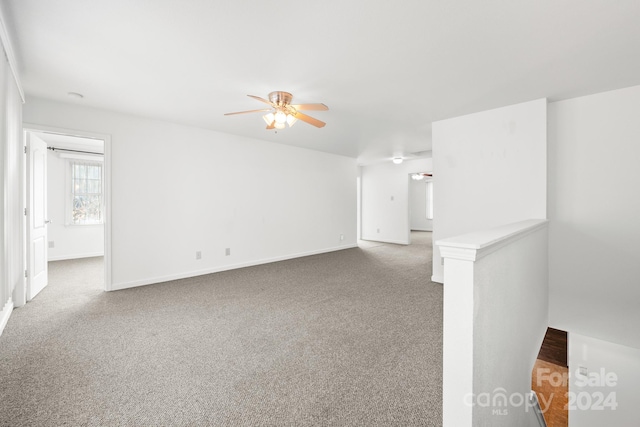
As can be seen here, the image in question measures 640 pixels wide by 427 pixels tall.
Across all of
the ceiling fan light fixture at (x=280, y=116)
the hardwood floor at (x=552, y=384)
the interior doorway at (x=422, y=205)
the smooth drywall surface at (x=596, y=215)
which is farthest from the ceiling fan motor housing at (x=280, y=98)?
the interior doorway at (x=422, y=205)

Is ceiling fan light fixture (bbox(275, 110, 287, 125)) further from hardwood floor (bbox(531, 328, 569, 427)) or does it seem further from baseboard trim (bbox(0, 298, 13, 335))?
hardwood floor (bbox(531, 328, 569, 427))

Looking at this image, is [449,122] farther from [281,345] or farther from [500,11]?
[281,345]

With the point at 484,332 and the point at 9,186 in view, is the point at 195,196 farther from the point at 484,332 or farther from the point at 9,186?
the point at 484,332

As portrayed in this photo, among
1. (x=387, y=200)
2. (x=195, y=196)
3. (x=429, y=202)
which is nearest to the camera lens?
(x=195, y=196)

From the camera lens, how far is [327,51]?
2.14 m

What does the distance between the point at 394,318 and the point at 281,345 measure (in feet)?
3.96

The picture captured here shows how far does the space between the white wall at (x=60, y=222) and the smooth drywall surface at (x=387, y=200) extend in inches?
281

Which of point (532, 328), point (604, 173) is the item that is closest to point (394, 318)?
point (532, 328)

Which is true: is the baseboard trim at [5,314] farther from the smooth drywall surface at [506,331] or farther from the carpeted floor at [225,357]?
the smooth drywall surface at [506,331]

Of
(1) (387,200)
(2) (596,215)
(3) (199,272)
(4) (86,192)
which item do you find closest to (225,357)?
(3) (199,272)

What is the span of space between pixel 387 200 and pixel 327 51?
621 cm

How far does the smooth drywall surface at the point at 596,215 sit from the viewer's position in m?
2.81

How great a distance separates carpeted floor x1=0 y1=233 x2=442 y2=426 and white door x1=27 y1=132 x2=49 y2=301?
30cm

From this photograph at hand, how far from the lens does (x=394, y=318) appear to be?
2.77 metres
